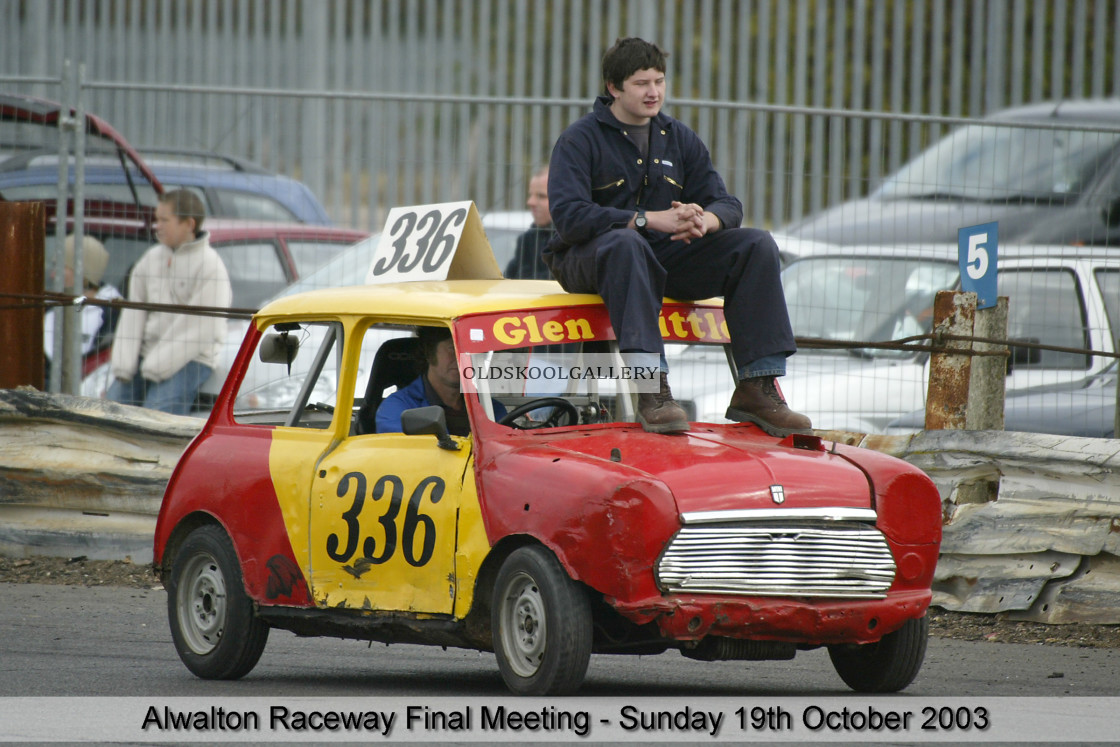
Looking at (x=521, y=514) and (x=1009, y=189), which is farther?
(x=1009, y=189)

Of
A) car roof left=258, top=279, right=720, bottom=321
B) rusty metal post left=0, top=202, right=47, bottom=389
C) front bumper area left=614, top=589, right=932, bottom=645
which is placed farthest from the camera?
rusty metal post left=0, top=202, right=47, bottom=389

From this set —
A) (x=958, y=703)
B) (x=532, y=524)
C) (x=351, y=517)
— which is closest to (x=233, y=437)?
(x=351, y=517)

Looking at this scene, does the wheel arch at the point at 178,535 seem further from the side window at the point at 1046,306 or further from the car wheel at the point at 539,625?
the side window at the point at 1046,306

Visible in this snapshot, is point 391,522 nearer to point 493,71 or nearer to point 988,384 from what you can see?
point 988,384

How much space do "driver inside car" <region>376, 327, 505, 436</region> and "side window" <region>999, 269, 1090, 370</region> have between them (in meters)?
4.78

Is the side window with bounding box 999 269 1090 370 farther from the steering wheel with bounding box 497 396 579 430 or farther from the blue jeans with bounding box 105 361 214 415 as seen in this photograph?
the blue jeans with bounding box 105 361 214 415

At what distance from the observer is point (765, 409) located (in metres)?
7.23

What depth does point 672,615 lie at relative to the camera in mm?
6109

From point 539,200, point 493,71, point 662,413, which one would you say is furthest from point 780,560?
point 493,71

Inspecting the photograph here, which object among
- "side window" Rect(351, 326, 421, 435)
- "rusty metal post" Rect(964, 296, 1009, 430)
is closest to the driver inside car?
"side window" Rect(351, 326, 421, 435)

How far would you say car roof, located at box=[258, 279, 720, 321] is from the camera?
7082mm

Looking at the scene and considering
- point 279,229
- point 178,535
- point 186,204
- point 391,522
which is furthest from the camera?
point 279,229

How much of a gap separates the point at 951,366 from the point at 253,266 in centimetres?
494

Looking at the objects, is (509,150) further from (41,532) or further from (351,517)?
(351,517)
